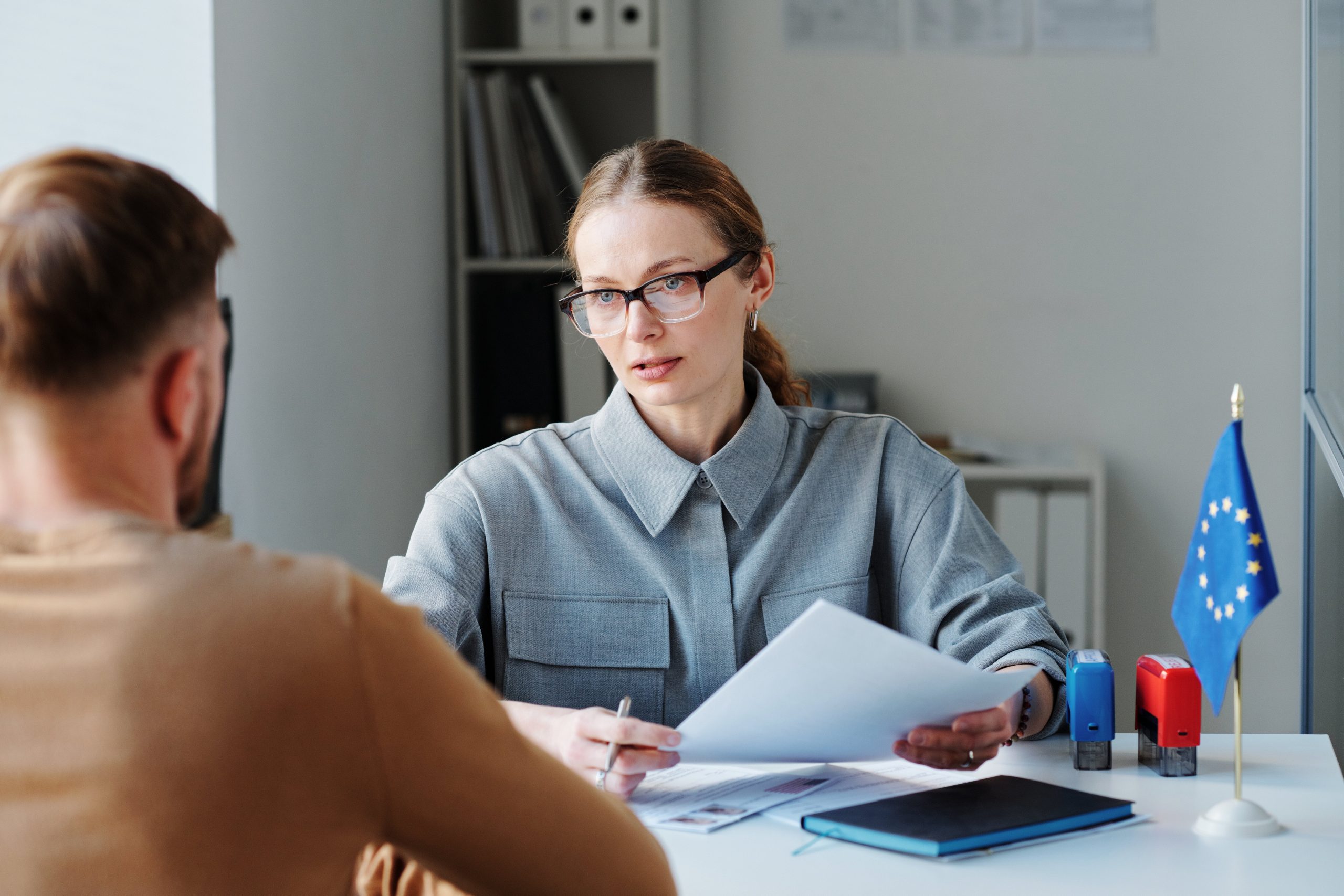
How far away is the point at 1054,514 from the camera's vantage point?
2785 mm

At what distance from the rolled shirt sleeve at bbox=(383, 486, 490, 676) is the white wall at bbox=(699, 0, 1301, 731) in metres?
1.59

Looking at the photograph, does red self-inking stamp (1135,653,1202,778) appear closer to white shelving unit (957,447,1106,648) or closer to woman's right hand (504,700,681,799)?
woman's right hand (504,700,681,799)

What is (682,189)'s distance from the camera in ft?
4.91

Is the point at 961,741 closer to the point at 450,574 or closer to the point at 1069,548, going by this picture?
the point at 450,574

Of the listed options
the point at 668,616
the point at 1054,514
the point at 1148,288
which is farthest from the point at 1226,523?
the point at 1148,288

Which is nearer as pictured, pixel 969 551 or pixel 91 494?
pixel 91 494

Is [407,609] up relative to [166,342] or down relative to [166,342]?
down

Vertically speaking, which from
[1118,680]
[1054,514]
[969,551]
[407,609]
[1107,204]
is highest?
[1107,204]

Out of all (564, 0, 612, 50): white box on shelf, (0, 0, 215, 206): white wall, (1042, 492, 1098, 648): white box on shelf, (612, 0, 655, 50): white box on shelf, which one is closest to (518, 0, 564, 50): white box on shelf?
(564, 0, 612, 50): white box on shelf

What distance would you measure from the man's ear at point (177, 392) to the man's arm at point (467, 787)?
13 cm

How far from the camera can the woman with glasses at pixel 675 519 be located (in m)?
1.43

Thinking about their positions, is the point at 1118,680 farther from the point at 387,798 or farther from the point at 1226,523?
the point at 387,798

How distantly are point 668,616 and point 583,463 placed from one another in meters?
0.22

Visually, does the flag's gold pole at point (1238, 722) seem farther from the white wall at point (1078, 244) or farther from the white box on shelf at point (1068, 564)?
the white wall at point (1078, 244)
